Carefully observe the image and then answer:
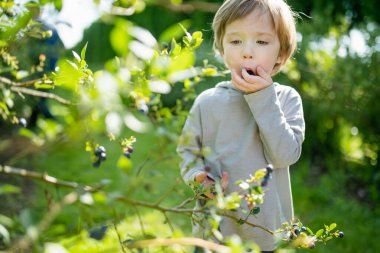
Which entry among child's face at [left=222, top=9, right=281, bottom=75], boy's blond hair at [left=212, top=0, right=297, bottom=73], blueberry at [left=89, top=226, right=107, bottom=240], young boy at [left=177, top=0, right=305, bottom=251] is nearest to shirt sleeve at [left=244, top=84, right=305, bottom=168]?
young boy at [left=177, top=0, right=305, bottom=251]

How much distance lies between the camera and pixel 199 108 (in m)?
2.08

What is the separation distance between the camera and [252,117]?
2021 millimetres

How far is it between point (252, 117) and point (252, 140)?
0.09 m

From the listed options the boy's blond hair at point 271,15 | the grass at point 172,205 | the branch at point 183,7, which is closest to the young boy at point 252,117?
the boy's blond hair at point 271,15

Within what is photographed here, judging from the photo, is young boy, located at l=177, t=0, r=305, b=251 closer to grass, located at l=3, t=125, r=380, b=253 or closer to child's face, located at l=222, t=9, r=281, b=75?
child's face, located at l=222, t=9, r=281, b=75

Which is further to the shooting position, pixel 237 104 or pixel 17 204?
pixel 17 204

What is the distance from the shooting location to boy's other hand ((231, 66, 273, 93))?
1892 millimetres

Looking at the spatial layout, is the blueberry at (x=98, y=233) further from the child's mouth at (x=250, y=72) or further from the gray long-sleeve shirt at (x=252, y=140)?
the child's mouth at (x=250, y=72)

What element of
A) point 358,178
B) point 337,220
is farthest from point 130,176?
point 358,178

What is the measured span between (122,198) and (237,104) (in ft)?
3.68

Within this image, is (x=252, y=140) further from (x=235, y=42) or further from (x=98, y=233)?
(x=98, y=233)

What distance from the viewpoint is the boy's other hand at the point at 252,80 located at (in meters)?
1.89

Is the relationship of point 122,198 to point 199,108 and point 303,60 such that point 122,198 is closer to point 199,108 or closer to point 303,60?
point 199,108

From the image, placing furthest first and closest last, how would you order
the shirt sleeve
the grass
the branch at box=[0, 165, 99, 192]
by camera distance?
the grass → the shirt sleeve → the branch at box=[0, 165, 99, 192]
